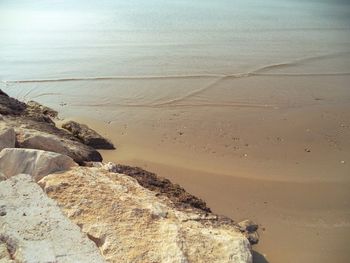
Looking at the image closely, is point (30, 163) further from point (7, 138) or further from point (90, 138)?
point (90, 138)

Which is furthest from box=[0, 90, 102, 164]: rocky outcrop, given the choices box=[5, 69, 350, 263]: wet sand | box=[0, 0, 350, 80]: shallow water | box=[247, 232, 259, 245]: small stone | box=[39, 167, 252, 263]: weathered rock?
box=[0, 0, 350, 80]: shallow water

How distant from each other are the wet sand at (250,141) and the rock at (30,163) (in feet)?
6.02

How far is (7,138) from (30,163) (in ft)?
2.55

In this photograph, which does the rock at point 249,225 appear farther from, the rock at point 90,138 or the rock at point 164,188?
the rock at point 90,138

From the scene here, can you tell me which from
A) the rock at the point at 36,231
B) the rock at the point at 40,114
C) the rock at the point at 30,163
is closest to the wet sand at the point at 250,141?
the rock at the point at 40,114

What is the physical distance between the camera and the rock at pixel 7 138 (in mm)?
4797

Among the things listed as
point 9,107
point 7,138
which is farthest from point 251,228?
point 9,107

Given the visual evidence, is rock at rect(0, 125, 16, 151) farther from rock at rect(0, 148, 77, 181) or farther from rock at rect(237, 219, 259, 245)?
rock at rect(237, 219, 259, 245)

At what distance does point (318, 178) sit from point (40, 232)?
3.91m

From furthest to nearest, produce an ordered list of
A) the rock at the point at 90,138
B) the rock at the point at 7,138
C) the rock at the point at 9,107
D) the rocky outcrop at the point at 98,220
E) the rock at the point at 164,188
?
1. the rock at the point at 90,138
2. the rock at the point at 9,107
3. the rock at the point at 7,138
4. the rock at the point at 164,188
5. the rocky outcrop at the point at 98,220

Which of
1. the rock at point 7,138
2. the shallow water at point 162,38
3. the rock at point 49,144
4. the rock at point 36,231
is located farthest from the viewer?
the shallow water at point 162,38

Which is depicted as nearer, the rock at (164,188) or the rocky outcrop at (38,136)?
the rock at (164,188)

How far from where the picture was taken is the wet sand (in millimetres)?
4879

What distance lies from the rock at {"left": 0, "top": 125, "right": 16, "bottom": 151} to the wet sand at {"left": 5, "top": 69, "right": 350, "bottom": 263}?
158 cm
